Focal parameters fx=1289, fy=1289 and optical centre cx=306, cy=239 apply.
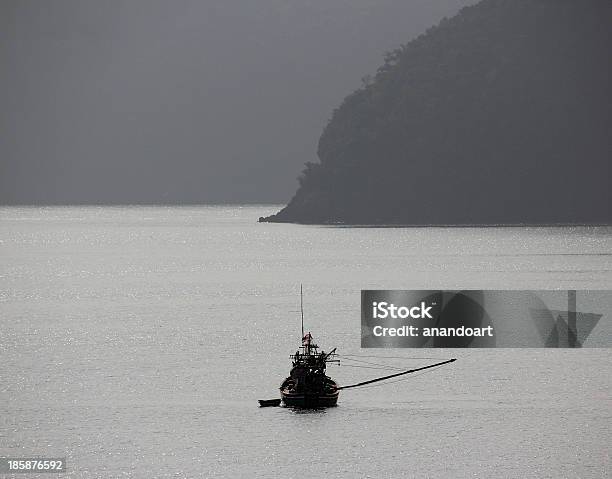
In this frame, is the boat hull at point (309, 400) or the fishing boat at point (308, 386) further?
the boat hull at point (309, 400)

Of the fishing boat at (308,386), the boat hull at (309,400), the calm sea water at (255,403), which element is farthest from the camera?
the boat hull at (309,400)

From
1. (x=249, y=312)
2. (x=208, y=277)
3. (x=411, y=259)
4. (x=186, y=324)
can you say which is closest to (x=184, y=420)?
(x=186, y=324)

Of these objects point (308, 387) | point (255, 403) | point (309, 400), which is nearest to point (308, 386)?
point (308, 387)

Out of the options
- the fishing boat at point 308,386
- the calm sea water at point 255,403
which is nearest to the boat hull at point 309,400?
the fishing boat at point 308,386

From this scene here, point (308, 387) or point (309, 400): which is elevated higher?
point (308, 387)

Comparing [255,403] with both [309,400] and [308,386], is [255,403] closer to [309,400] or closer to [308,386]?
[309,400]

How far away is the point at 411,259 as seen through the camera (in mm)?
193375

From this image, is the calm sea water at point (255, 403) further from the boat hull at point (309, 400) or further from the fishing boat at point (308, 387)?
the fishing boat at point (308, 387)

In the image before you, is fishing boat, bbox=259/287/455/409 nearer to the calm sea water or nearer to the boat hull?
the boat hull

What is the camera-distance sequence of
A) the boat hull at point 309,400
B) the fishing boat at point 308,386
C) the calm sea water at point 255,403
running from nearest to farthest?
the calm sea water at point 255,403 → the fishing boat at point 308,386 → the boat hull at point 309,400

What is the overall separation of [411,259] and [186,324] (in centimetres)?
8941

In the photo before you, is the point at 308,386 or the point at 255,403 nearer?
the point at 308,386

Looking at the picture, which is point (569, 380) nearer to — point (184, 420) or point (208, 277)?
point (184, 420)

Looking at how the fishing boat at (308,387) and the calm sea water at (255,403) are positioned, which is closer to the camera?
the calm sea water at (255,403)
